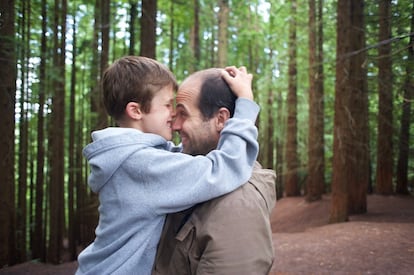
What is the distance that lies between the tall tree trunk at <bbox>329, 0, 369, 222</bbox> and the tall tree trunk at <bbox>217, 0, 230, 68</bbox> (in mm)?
4070

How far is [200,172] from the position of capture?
1628 millimetres

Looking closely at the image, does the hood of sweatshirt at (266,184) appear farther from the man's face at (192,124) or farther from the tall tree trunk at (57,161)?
the tall tree trunk at (57,161)

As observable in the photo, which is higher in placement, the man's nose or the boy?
the man's nose

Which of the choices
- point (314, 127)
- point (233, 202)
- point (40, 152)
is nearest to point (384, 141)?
point (314, 127)

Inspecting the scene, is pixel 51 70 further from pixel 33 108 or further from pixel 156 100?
pixel 156 100

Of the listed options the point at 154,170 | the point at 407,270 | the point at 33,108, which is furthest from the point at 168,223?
the point at 33,108

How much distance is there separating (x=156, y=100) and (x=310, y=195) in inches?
703

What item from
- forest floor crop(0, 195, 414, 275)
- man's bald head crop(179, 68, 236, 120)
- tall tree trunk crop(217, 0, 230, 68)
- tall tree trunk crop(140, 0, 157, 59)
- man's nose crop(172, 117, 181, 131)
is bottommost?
forest floor crop(0, 195, 414, 275)

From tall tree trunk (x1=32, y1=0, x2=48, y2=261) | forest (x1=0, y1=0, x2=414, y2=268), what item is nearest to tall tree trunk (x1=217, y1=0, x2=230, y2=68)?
forest (x1=0, y1=0, x2=414, y2=268)

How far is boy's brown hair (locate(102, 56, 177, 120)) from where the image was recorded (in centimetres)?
185

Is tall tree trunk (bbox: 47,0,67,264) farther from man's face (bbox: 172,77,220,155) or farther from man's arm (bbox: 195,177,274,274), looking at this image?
man's arm (bbox: 195,177,274,274)

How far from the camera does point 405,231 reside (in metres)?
8.69

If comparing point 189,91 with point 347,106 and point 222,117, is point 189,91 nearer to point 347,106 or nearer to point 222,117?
point 222,117

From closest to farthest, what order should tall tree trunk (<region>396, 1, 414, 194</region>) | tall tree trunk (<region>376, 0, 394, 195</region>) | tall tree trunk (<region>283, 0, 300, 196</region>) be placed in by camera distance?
tall tree trunk (<region>396, 1, 414, 194</region>), tall tree trunk (<region>376, 0, 394, 195</region>), tall tree trunk (<region>283, 0, 300, 196</region>)
